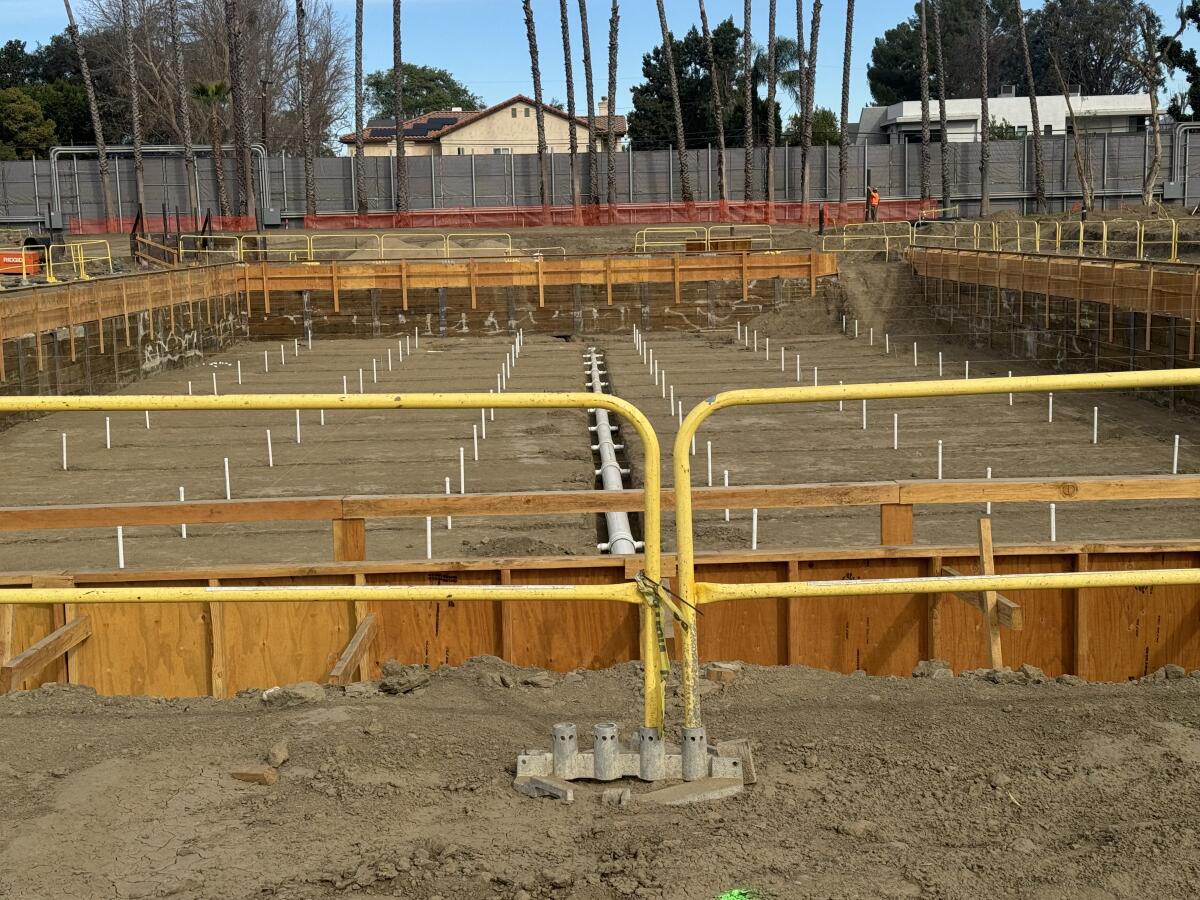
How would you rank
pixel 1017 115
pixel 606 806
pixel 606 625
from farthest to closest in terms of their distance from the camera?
pixel 1017 115
pixel 606 625
pixel 606 806

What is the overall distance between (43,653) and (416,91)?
139 meters

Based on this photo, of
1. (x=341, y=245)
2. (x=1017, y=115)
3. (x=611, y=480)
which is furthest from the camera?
(x=1017, y=115)

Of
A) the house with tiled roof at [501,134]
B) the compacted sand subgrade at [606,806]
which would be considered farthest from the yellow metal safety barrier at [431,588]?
the house with tiled roof at [501,134]

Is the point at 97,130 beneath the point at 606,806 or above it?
above

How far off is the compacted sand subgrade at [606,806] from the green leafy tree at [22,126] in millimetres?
79476

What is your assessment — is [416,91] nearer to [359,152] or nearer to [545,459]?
[359,152]

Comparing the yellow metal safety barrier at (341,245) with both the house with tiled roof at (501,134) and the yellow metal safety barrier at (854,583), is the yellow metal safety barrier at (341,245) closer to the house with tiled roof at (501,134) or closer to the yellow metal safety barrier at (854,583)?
the yellow metal safety barrier at (854,583)

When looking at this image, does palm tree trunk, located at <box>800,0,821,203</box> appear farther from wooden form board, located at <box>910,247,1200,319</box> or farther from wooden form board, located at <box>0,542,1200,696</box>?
wooden form board, located at <box>0,542,1200,696</box>

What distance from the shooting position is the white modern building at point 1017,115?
8631 centimetres

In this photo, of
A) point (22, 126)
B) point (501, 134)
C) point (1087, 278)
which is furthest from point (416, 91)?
point (1087, 278)

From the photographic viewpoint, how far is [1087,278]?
2816cm

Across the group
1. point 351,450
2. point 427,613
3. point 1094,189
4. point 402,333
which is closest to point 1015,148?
point 1094,189

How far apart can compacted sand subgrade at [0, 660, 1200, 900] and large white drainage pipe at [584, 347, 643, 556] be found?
197 inches

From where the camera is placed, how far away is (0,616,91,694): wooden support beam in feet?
20.7
